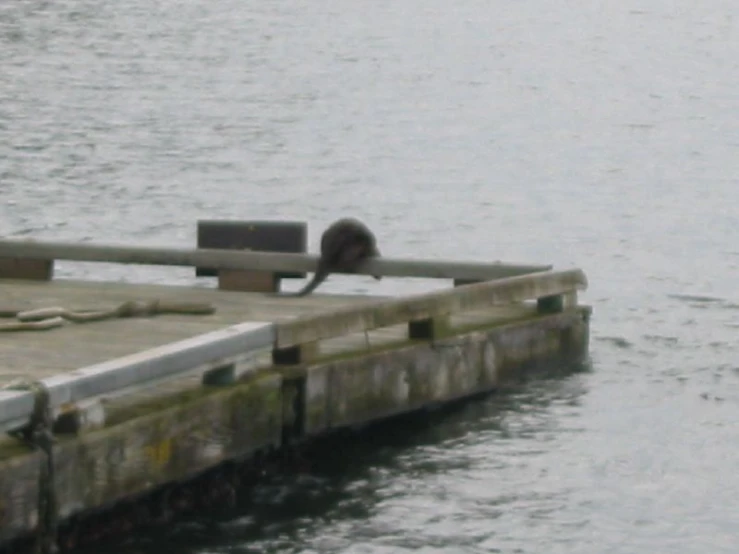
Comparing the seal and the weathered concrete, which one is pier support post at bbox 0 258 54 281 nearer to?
the seal

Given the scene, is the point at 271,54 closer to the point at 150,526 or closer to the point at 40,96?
the point at 40,96

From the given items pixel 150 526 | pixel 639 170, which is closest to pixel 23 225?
pixel 639 170

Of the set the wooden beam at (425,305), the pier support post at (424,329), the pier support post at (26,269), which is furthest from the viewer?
the pier support post at (26,269)

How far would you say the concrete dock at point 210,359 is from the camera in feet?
40.5

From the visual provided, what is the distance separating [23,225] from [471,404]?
668 inches

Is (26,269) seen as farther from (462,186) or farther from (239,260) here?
(462,186)

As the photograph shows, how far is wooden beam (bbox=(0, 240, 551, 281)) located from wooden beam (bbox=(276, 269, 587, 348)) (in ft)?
2.59

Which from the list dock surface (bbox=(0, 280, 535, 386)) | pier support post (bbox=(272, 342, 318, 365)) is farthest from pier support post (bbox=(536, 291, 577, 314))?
pier support post (bbox=(272, 342, 318, 365))

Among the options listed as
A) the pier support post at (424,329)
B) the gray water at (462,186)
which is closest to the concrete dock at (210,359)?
the pier support post at (424,329)

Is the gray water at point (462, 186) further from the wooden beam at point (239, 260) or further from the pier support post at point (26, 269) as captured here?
the pier support post at point (26, 269)

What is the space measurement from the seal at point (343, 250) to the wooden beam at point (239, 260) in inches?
3.4

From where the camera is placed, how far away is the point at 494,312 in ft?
61.1

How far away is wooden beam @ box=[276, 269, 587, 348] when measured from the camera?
14.9m

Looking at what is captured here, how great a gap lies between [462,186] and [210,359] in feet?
91.8
